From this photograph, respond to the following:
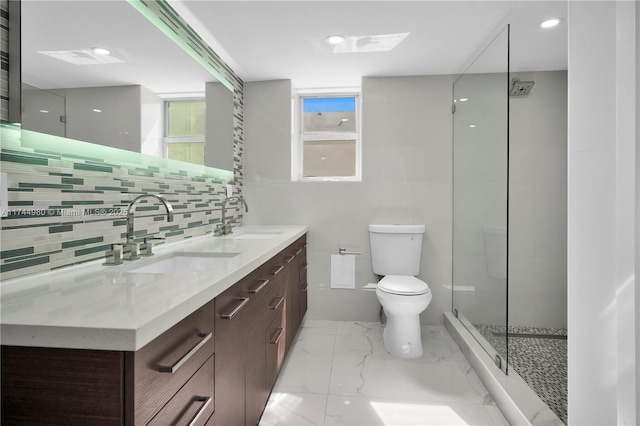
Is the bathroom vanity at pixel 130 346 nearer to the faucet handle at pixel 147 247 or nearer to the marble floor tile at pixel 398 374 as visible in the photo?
the faucet handle at pixel 147 247

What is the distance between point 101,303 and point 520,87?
2.36 meters

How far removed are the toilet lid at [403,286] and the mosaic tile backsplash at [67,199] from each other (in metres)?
1.46

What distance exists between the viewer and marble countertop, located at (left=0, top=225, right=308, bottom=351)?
629mm

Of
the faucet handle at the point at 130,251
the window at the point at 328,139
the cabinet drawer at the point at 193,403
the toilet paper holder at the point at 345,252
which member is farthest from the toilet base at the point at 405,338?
the faucet handle at the point at 130,251

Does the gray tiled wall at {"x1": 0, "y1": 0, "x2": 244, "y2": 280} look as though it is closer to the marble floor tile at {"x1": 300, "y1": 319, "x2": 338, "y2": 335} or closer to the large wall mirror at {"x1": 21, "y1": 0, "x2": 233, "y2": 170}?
the large wall mirror at {"x1": 21, "y1": 0, "x2": 233, "y2": 170}

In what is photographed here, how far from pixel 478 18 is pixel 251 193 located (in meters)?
2.10

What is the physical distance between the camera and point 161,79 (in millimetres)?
1720

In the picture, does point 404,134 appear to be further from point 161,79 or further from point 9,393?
point 9,393

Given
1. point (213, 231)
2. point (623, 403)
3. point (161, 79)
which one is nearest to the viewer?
point (623, 403)

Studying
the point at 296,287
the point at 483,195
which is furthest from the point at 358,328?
the point at 483,195

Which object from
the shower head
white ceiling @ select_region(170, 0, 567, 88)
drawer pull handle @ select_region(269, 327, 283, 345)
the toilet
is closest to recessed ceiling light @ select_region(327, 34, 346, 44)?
white ceiling @ select_region(170, 0, 567, 88)

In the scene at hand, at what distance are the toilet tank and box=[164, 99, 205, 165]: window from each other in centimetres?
149

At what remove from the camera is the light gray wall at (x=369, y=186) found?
9.05 feet

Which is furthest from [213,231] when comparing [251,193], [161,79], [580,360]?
[580,360]
